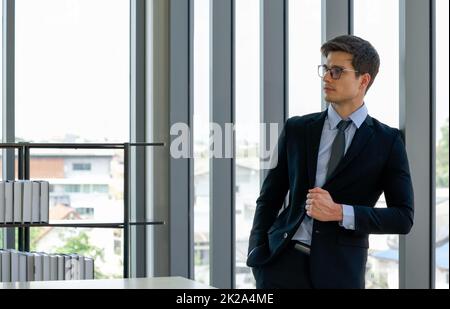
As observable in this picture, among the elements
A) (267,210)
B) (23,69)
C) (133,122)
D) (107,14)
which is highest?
(107,14)

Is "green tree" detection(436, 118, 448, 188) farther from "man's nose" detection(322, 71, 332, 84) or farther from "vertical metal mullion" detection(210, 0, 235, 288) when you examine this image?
"vertical metal mullion" detection(210, 0, 235, 288)

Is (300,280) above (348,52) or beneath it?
beneath

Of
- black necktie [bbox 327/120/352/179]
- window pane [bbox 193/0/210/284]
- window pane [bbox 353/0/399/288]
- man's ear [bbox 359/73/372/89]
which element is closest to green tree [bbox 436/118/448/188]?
window pane [bbox 353/0/399/288]

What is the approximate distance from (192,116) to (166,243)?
2.61ft

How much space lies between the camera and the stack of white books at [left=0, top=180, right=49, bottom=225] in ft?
13.8

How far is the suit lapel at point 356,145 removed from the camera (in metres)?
2.67

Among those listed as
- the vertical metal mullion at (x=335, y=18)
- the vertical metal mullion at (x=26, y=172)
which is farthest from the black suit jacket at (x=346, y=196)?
the vertical metal mullion at (x=26, y=172)

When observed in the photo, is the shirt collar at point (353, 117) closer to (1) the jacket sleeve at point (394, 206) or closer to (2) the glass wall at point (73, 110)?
(1) the jacket sleeve at point (394, 206)

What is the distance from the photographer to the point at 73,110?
4949 millimetres

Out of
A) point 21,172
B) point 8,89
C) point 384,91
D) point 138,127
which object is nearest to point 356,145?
point 384,91

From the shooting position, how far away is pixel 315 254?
104 inches

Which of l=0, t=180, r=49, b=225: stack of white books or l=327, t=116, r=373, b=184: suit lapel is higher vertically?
l=327, t=116, r=373, b=184: suit lapel
